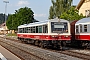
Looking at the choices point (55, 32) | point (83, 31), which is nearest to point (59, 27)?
point (55, 32)

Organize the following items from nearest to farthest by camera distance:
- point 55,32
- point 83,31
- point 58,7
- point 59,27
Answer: point 55,32
point 59,27
point 83,31
point 58,7

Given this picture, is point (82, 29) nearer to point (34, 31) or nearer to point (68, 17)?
point (34, 31)

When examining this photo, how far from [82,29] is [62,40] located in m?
2.38

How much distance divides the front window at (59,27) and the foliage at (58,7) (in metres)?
40.9

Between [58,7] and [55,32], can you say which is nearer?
[55,32]

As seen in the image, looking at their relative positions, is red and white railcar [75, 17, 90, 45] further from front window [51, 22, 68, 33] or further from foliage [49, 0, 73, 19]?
foliage [49, 0, 73, 19]

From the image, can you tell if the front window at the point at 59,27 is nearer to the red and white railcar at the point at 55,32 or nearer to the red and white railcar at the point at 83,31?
Result: the red and white railcar at the point at 55,32

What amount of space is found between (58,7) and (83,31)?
43.6 m

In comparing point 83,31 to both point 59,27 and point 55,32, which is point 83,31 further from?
point 55,32

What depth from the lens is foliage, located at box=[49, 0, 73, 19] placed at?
63806 millimetres

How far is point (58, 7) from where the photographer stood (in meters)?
65.4

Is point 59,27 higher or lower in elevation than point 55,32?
higher

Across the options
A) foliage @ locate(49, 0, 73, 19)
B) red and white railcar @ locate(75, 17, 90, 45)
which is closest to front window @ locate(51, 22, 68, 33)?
red and white railcar @ locate(75, 17, 90, 45)

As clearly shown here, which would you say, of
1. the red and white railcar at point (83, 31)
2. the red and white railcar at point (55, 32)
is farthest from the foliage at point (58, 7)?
the red and white railcar at point (55, 32)
